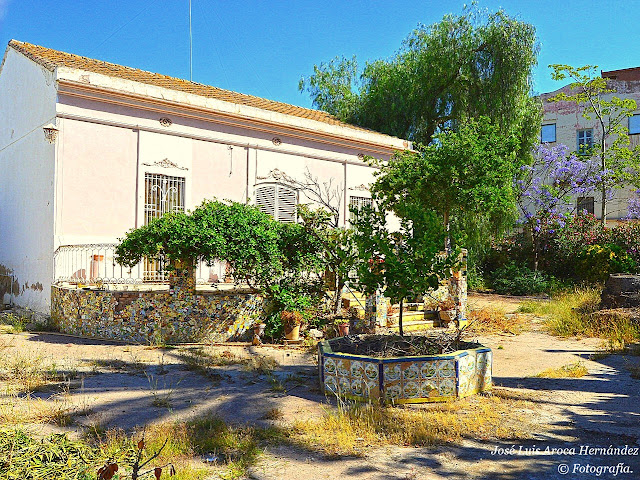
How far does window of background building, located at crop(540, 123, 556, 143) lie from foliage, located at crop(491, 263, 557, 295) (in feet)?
39.9

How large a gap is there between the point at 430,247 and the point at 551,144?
24.3 metres

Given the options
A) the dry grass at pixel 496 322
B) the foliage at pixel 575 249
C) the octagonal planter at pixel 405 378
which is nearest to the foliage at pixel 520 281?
the foliage at pixel 575 249

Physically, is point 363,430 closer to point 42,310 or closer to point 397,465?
point 397,465

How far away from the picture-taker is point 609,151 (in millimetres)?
22156

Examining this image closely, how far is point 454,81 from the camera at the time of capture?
1911 cm

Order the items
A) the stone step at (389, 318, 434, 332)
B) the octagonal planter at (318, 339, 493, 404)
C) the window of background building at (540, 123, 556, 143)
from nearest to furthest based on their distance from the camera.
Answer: the octagonal planter at (318, 339, 493, 404) < the stone step at (389, 318, 434, 332) < the window of background building at (540, 123, 556, 143)

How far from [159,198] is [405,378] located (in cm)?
897

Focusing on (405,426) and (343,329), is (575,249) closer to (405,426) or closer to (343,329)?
(343,329)

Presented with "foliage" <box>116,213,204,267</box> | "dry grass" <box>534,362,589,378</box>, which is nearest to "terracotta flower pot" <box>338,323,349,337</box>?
"foliage" <box>116,213,204,267</box>

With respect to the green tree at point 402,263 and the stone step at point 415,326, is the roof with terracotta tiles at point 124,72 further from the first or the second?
the green tree at point 402,263

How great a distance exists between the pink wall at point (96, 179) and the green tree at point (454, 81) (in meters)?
11.1

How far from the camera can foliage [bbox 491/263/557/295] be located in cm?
1680

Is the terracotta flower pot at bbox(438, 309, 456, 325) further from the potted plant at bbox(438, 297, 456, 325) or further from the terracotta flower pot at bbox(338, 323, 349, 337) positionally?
the terracotta flower pot at bbox(338, 323, 349, 337)

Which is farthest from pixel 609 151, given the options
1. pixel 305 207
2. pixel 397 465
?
pixel 397 465
